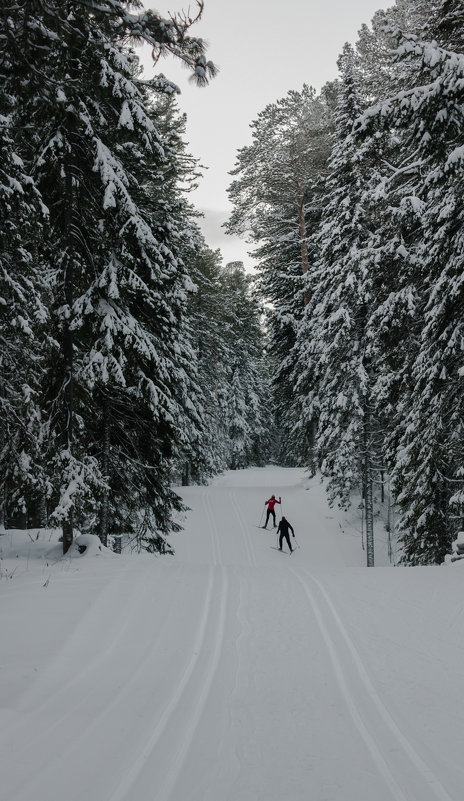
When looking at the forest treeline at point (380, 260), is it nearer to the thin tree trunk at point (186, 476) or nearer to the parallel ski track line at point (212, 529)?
the parallel ski track line at point (212, 529)

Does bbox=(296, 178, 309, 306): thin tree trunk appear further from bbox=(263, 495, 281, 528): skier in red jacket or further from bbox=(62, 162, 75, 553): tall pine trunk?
bbox=(62, 162, 75, 553): tall pine trunk

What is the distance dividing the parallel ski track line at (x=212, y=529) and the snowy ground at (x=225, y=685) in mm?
8904

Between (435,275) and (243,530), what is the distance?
1556 centimetres

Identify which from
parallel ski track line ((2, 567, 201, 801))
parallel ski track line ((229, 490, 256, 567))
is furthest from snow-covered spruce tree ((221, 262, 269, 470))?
parallel ski track line ((2, 567, 201, 801))

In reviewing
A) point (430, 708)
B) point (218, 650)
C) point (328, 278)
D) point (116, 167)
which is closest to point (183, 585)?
point (218, 650)

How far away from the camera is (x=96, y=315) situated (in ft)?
37.1

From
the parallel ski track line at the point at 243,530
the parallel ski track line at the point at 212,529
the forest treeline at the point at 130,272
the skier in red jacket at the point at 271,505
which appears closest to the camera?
the forest treeline at the point at 130,272

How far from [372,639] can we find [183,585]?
367cm

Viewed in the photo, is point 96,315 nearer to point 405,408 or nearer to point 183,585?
point 183,585

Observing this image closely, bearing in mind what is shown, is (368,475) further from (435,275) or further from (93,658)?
(93,658)

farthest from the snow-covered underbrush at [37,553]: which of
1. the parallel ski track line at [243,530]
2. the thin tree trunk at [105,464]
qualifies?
the parallel ski track line at [243,530]

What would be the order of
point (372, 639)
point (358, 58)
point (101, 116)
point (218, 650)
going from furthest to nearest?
point (358, 58), point (101, 116), point (372, 639), point (218, 650)

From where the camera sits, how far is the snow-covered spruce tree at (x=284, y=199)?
25.6 metres

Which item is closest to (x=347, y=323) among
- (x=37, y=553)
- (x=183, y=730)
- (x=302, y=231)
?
(x=302, y=231)
